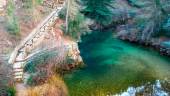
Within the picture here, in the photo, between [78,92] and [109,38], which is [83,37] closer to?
[109,38]

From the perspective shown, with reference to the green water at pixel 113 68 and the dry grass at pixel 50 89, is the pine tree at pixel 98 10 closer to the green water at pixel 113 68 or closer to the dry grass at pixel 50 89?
the green water at pixel 113 68

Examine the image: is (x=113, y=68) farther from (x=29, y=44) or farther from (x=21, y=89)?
(x=21, y=89)

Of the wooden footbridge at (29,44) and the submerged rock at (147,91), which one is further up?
the wooden footbridge at (29,44)

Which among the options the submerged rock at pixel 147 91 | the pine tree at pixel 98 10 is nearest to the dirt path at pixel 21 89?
the submerged rock at pixel 147 91

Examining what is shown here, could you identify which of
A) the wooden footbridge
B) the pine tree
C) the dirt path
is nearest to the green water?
the dirt path

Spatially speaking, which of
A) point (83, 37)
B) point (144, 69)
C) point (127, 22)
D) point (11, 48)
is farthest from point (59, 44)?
point (127, 22)

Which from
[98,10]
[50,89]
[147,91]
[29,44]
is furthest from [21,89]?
[98,10]
